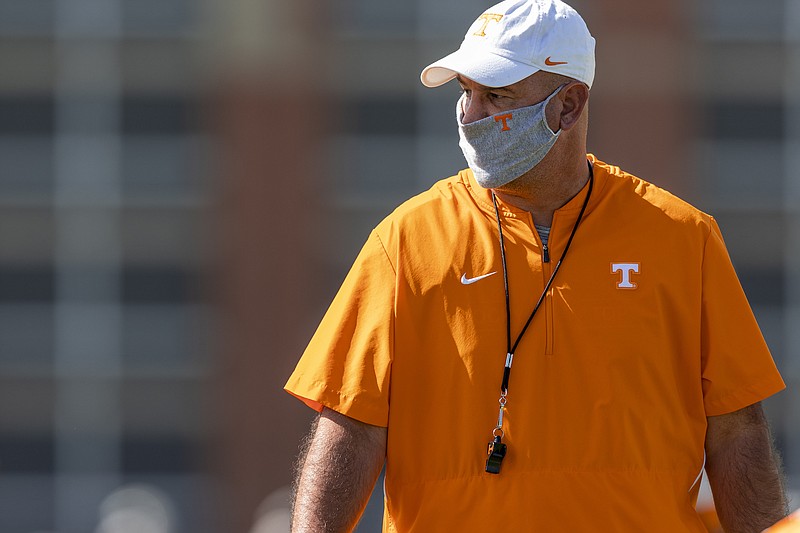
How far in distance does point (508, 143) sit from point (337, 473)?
36.8 inches

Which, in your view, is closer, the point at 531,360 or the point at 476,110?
the point at 531,360

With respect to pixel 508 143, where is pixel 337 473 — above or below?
below

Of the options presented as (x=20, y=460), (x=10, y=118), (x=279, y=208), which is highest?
(x=10, y=118)

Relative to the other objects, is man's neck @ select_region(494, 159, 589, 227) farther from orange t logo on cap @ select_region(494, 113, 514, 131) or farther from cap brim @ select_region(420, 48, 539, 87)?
cap brim @ select_region(420, 48, 539, 87)

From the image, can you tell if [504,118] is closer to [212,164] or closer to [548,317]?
[548,317]

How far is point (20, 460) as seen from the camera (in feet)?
65.9

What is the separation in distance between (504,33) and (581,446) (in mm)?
1058

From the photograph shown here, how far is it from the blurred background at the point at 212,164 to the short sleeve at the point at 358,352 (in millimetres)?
16505

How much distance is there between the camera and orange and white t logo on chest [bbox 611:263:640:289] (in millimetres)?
3373

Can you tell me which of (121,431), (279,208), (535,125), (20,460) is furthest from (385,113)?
(535,125)

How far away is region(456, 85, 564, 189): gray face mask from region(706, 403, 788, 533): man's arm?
808 mm

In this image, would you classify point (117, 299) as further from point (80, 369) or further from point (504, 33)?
point (504, 33)

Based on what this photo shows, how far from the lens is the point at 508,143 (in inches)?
136

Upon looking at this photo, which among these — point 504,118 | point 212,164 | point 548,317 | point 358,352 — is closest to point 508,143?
point 504,118
